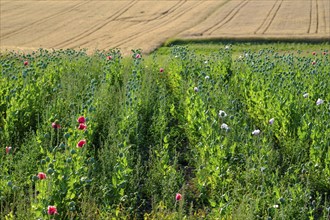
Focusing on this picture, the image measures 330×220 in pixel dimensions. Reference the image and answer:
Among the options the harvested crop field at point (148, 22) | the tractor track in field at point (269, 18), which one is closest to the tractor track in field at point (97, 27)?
the harvested crop field at point (148, 22)

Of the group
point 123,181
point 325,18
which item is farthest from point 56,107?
point 325,18

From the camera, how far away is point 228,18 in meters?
29.3

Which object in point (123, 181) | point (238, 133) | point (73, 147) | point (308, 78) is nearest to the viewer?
point (123, 181)

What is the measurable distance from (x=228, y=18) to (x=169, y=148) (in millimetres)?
22304

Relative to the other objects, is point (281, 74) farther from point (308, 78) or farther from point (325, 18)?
point (325, 18)

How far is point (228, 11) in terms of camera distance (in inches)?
1237

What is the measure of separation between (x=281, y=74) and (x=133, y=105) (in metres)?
2.73

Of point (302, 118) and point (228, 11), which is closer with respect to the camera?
point (302, 118)

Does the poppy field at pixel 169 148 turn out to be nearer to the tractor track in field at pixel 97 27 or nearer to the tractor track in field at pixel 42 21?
the tractor track in field at pixel 97 27

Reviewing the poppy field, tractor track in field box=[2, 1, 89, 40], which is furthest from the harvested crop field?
the poppy field

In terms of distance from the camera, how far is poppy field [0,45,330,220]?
5672 mm

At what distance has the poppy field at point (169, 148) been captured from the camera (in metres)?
5.67

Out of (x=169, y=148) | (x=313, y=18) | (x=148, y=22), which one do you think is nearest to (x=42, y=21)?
(x=148, y=22)

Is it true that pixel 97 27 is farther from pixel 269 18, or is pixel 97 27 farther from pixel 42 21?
pixel 269 18
